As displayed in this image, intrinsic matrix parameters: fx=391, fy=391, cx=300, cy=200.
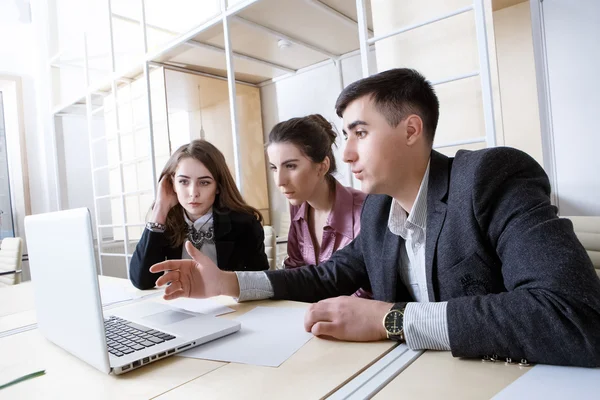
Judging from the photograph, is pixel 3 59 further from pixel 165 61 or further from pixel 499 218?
pixel 499 218

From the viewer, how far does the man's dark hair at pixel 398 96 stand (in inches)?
37.9

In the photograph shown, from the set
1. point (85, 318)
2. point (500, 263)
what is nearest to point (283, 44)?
point (500, 263)

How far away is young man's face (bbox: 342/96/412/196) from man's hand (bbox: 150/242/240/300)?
460 mm

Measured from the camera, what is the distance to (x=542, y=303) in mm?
620

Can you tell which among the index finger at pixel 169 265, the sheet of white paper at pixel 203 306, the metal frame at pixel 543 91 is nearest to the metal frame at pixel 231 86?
the sheet of white paper at pixel 203 306

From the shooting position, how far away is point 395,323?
2.39ft

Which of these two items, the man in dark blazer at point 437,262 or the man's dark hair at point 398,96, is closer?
the man in dark blazer at point 437,262

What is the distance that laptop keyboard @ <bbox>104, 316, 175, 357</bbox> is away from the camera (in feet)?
2.44

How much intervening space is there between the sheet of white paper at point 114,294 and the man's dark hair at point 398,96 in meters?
1.02

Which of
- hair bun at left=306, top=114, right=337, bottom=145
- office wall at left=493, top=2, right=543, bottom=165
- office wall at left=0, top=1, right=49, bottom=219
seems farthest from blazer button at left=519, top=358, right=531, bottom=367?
office wall at left=0, top=1, right=49, bottom=219

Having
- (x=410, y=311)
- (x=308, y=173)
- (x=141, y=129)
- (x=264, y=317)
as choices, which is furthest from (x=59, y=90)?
(x=410, y=311)

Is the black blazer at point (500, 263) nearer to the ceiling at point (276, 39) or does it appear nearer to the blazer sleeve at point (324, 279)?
the blazer sleeve at point (324, 279)

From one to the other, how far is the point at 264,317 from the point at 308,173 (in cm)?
94

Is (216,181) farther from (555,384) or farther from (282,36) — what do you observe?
(282,36)
